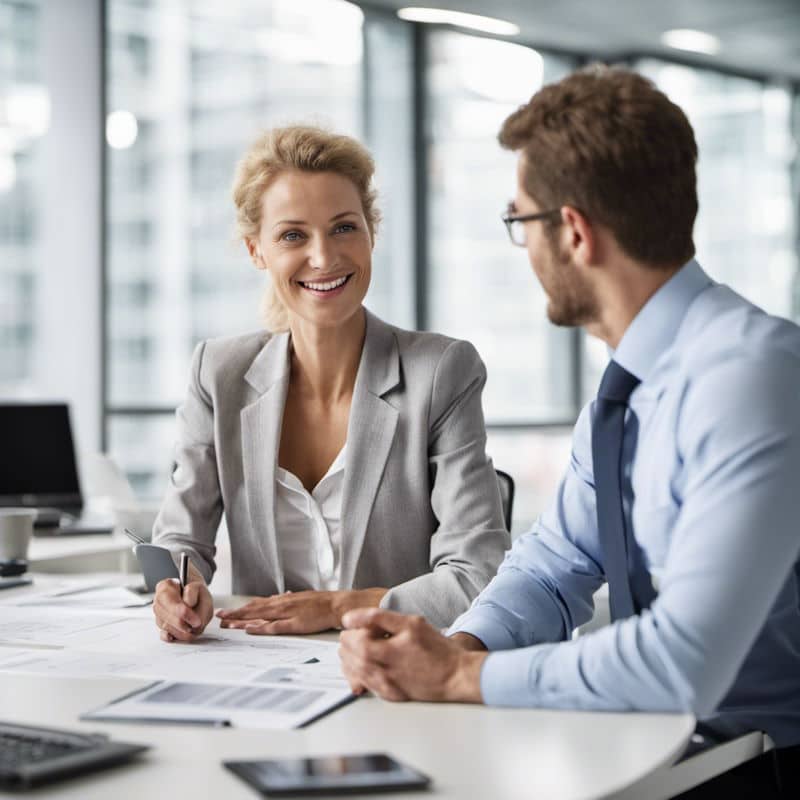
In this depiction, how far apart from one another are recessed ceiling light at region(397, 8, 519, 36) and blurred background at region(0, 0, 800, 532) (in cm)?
3

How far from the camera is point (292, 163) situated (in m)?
2.45

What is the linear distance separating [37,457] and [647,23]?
5.24 metres

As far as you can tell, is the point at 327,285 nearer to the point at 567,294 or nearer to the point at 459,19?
the point at 567,294

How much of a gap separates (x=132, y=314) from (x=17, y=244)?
2.14 feet

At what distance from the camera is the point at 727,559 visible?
4.23ft

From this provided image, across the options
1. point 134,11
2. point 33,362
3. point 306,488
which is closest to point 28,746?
point 306,488

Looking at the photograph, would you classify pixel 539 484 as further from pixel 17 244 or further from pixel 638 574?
pixel 638 574

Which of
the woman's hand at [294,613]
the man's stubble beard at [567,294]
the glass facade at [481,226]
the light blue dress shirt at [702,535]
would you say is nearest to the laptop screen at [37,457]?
the woman's hand at [294,613]

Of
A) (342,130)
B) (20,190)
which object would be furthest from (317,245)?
(20,190)

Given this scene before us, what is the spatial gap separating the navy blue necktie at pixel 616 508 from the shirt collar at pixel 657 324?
2 cm

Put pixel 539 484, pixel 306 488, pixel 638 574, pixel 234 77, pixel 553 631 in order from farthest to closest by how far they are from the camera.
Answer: pixel 539 484
pixel 234 77
pixel 306 488
pixel 553 631
pixel 638 574

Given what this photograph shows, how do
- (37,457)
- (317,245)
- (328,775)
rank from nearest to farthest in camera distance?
(328,775) < (317,245) < (37,457)

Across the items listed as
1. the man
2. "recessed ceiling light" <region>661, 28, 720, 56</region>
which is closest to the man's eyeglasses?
the man

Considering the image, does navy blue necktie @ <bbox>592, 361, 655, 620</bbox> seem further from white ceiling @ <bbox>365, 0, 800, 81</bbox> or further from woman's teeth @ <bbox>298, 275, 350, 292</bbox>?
white ceiling @ <bbox>365, 0, 800, 81</bbox>
